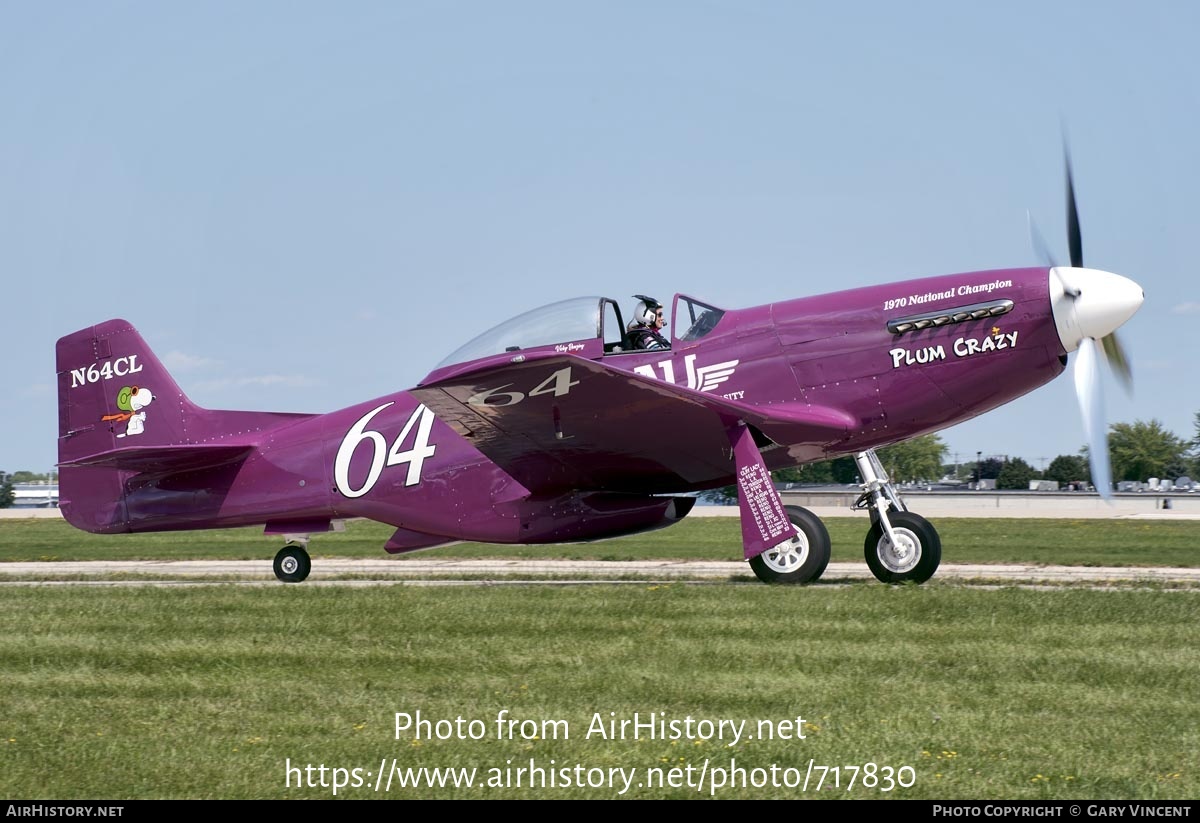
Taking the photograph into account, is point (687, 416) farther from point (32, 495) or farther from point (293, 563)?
point (32, 495)

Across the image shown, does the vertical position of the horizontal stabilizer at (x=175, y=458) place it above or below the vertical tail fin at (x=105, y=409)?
below

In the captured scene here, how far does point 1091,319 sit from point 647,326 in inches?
162

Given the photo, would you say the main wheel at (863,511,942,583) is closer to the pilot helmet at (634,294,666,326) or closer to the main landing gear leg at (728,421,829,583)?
the main landing gear leg at (728,421,829,583)

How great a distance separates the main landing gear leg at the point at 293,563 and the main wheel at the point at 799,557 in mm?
5939

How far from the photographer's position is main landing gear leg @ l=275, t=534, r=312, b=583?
1478 centimetres

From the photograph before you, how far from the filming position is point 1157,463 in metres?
116

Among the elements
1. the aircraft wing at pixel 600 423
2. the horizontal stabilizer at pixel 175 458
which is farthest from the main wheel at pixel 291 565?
the aircraft wing at pixel 600 423

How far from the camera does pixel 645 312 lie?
1227 cm

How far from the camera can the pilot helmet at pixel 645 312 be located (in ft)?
40.2

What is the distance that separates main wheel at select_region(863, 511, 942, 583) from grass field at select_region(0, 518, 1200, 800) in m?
0.29

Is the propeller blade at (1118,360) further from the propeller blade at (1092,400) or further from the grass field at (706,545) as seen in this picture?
the grass field at (706,545)

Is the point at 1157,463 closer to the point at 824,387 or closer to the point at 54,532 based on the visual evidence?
the point at 54,532

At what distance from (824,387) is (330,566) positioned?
29.5 ft
